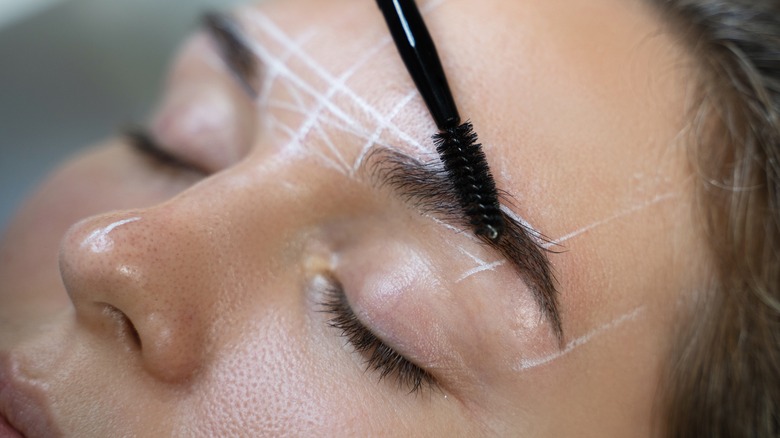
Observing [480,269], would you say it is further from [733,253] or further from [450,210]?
[733,253]

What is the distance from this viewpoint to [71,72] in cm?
108

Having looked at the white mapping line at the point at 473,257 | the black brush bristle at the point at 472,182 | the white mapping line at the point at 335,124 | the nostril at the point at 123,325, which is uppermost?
the white mapping line at the point at 335,124

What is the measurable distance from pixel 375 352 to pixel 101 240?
0.73 ft

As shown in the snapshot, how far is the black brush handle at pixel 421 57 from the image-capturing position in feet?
1.51

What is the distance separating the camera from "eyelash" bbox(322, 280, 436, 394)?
468 millimetres

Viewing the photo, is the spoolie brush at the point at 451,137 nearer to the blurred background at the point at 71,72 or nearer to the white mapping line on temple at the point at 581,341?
the white mapping line on temple at the point at 581,341

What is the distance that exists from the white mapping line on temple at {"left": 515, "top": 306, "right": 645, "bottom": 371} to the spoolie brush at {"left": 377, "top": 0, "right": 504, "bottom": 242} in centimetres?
10

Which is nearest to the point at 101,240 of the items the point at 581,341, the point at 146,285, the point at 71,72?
the point at 146,285

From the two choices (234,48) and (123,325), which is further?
(234,48)

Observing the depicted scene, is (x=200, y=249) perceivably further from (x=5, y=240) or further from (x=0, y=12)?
(x=0, y=12)

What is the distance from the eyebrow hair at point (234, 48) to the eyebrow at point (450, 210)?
0.19 meters

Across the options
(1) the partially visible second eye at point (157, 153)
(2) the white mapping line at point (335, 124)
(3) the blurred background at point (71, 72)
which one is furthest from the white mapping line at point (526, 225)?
(3) the blurred background at point (71, 72)

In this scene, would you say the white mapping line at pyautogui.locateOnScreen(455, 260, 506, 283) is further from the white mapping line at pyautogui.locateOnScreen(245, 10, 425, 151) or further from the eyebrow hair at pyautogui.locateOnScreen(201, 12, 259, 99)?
the eyebrow hair at pyautogui.locateOnScreen(201, 12, 259, 99)

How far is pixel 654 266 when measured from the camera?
1.60 feet
